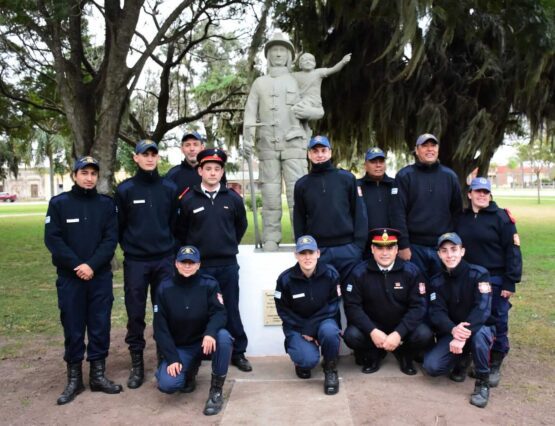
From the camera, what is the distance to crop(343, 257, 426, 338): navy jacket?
159 inches

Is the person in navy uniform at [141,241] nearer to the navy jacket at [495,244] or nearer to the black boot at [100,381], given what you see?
the black boot at [100,381]

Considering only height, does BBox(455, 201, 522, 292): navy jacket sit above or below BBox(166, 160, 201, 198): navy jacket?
below

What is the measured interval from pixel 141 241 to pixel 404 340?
2.02 m

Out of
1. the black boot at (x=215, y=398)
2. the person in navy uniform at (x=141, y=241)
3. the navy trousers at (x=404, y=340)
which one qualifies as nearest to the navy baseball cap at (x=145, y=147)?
the person in navy uniform at (x=141, y=241)

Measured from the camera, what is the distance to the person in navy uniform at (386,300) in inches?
158

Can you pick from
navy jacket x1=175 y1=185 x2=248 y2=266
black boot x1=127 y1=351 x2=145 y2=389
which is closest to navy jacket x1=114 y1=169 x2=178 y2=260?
navy jacket x1=175 y1=185 x2=248 y2=266

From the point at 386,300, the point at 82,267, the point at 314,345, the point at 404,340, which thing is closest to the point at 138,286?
A: the point at 82,267

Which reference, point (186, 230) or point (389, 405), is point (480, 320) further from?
point (186, 230)

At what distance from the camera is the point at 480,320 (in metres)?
3.84

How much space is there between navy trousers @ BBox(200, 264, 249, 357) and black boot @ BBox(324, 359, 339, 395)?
31.2 inches

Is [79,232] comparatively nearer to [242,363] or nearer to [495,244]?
[242,363]

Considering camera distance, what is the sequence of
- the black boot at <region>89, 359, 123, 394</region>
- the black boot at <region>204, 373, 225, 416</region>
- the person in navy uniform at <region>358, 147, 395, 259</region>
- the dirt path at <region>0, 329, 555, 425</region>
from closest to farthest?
the dirt path at <region>0, 329, 555, 425</region> → the black boot at <region>204, 373, 225, 416</region> → the black boot at <region>89, 359, 123, 394</region> → the person in navy uniform at <region>358, 147, 395, 259</region>

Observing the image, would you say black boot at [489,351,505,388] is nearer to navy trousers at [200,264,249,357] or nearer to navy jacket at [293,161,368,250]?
navy jacket at [293,161,368,250]

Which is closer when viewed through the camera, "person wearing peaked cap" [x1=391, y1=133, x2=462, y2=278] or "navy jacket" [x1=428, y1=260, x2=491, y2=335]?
"navy jacket" [x1=428, y1=260, x2=491, y2=335]
